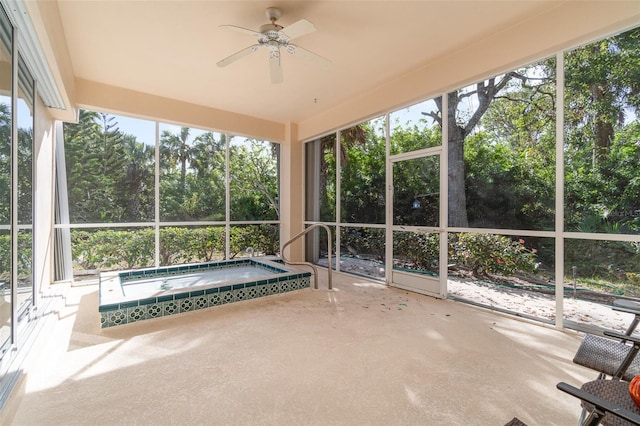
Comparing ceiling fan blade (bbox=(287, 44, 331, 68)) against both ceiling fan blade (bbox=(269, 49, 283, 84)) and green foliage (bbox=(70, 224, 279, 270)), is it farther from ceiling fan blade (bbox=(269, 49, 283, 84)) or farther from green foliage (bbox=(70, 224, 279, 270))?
green foliage (bbox=(70, 224, 279, 270))

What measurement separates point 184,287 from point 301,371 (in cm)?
225

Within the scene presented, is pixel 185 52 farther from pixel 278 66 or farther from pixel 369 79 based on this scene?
pixel 369 79

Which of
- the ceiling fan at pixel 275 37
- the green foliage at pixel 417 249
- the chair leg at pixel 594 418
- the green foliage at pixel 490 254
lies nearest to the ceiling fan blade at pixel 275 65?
the ceiling fan at pixel 275 37

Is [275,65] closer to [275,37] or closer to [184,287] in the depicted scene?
[275,37]

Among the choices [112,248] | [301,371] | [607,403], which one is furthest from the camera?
[112,248]

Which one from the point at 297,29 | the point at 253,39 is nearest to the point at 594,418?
the point at 297,29

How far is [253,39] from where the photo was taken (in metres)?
3.42

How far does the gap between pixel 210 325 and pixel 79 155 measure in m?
3.59

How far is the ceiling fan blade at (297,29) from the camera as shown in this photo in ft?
8.36

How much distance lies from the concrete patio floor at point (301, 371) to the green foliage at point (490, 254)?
539mm

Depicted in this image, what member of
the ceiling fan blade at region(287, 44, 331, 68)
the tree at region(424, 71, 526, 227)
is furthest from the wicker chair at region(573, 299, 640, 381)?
the ceiling fan blade at region(287, 44, 331, 68)

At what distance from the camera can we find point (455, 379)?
6.86 ft

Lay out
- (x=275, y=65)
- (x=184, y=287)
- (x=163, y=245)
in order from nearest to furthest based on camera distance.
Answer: (x=275, y=65) → (x=184, y=287) → (x=163, y=245)

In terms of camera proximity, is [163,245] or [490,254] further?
[163,245]
